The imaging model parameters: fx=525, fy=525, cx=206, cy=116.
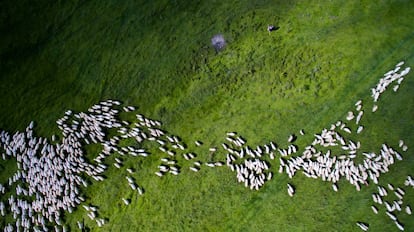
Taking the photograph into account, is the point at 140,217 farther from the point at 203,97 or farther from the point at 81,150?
the point at 203,97

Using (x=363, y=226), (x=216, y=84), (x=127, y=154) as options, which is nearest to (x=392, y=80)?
(x=363, y=226)

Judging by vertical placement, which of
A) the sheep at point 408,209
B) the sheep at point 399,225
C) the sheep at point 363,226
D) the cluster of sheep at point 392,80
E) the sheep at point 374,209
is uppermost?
the cluster of sheep at point 392,80

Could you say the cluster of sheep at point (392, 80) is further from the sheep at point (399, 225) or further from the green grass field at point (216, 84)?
the sheep at point (399, 225)

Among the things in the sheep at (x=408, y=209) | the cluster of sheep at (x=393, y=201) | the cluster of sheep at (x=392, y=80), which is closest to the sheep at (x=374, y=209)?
the cluster of sheep at (x=393, y=201)

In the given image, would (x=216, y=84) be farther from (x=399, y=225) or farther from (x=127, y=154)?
(x=399, y=225)

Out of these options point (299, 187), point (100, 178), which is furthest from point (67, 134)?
point (299, 187)

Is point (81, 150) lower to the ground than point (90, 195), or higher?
higher
